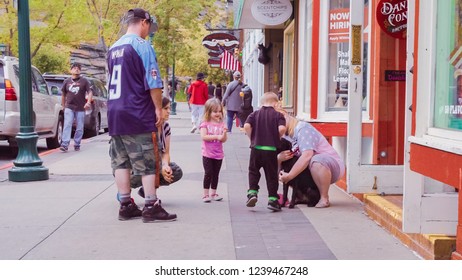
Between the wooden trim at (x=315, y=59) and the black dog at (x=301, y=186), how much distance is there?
162 centimetres

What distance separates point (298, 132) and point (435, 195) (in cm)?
250

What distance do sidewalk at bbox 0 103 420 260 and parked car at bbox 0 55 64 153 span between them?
9.84ft

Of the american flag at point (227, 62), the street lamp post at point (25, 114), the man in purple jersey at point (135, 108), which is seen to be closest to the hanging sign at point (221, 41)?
the american flag at point (227, 62)

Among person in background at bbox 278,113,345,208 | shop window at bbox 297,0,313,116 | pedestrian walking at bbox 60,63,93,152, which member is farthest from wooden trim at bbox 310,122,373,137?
pedestrian walking at bbox 60,63,93,152

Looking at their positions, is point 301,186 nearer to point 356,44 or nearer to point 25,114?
point 356,44

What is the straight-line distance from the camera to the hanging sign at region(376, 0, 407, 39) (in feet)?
24.2

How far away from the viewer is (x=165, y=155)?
7.22m

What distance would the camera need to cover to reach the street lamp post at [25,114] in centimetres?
941

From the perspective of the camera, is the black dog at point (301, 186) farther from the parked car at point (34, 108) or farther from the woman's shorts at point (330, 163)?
the parked car at point (34, 108)

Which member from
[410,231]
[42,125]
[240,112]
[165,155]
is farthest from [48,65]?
[410,231]

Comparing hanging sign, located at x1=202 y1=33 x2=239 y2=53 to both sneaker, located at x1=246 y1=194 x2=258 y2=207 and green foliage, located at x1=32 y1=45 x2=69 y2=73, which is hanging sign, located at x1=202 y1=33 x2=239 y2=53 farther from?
sneaker, located at x1=246 y1=194 x2=258 y2=207

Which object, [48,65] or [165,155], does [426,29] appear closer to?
[165,155]

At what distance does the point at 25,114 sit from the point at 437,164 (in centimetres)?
643

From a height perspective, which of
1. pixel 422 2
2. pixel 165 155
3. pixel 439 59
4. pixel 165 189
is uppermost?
pixel 422 2
